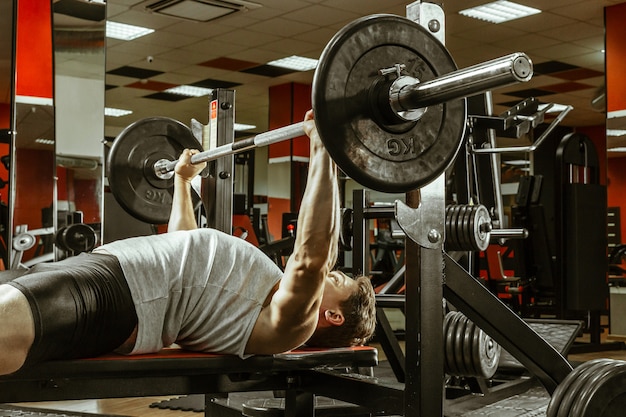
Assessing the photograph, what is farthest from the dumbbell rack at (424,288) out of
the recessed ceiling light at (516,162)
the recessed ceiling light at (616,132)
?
the recessed ceiling light at (516,162)

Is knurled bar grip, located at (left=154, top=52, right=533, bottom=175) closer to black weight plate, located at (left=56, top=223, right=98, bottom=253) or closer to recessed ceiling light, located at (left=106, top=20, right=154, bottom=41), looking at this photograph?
black weight plate, located at (left=56, top=223, right=98, bottom=253)

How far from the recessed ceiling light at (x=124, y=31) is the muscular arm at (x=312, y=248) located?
6260 mm

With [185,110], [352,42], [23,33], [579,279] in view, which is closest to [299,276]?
[352,42]

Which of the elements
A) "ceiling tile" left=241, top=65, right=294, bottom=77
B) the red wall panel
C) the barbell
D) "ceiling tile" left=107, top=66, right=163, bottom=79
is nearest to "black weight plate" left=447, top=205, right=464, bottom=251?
the barbell

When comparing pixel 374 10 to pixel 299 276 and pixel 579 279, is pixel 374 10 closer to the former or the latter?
pixel 579 279

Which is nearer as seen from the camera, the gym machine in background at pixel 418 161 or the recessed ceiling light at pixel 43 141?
the gym machine in background at pixel 418 161

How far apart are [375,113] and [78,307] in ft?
2.73

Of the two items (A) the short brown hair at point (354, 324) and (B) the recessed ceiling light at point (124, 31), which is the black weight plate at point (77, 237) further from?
(B) the recessed ceiling light at point (124, 31)

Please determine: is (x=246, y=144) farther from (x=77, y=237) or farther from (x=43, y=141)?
(x=43, y=141)

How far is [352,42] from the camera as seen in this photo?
1.56 m

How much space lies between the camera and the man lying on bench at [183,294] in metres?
1.76

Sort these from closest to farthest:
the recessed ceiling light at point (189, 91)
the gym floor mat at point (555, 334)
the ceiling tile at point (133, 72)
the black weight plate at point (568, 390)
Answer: the black weight plate at point (568, 390) → the gym floor mat at point (555, 334) → the ceiling tile at point (133, 72) → the recessed ceiling light at point (189, 91)

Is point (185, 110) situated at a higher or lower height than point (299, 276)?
higher

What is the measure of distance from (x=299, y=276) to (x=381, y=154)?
1.49 ft
